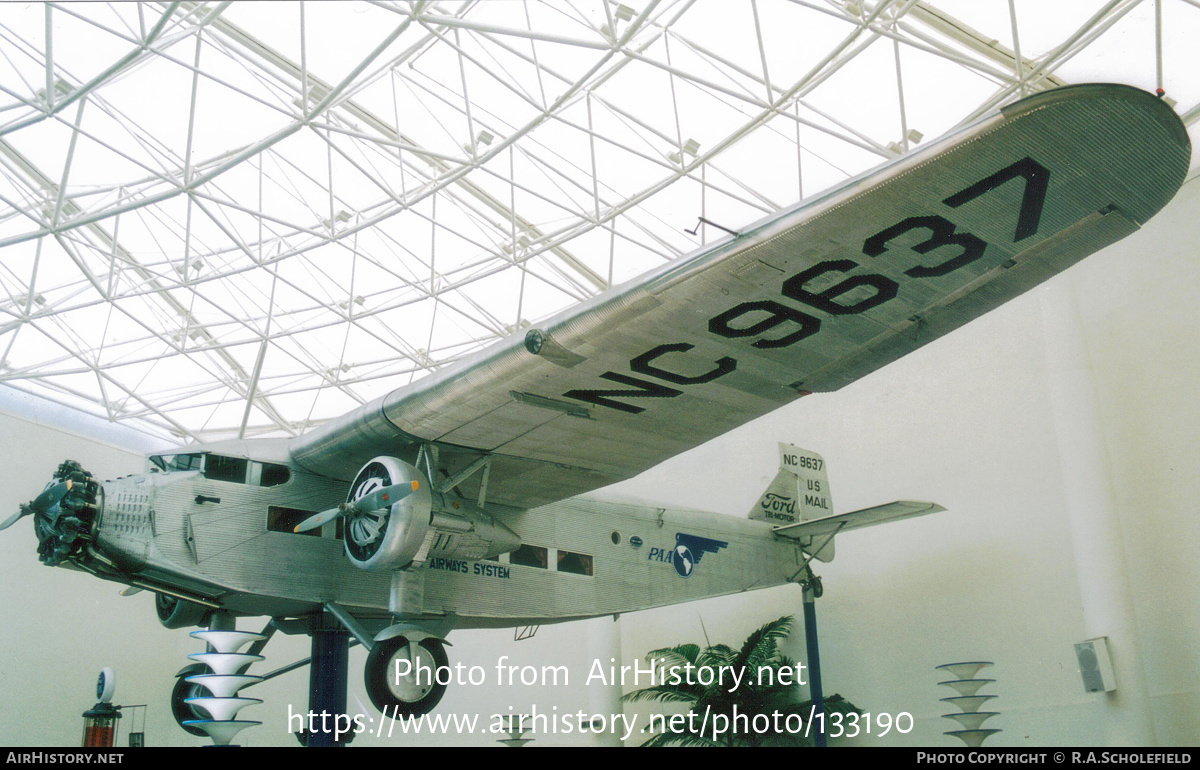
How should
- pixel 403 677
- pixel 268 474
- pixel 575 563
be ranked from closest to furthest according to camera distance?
1. pixel 403 677
2. pixel 268 474
3. pixel 575 563

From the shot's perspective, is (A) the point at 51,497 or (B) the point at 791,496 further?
(B) the point at 791,496

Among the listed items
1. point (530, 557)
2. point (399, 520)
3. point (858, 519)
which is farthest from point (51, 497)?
point (858, 519)

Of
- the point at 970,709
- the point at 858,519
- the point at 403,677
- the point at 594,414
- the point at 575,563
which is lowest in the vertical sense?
the point at 970,709

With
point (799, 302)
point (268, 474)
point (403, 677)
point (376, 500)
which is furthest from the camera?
point (268, 474)

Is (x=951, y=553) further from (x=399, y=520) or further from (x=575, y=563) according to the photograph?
(x=399, y=520)

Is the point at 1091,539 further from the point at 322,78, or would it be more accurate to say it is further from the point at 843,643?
the point at 322,78

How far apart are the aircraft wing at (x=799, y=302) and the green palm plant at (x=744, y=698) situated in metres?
6.56

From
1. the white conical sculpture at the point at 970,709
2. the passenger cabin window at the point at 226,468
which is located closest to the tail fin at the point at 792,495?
the white conical sculpture at the point at 970,709

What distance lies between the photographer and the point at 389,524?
334 inches

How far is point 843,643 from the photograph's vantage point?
15.5m

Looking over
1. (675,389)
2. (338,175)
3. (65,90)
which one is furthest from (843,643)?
(65,90)

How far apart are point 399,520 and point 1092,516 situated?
947cm

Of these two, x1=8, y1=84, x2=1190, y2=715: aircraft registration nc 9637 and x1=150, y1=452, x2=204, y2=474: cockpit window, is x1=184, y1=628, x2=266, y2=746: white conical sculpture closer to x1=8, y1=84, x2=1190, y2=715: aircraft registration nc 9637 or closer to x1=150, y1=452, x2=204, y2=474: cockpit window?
x1=8, y1=84, x2=1190, y2=715: aircraft registration nc 9637

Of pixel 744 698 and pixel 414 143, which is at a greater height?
pixel 414 143
